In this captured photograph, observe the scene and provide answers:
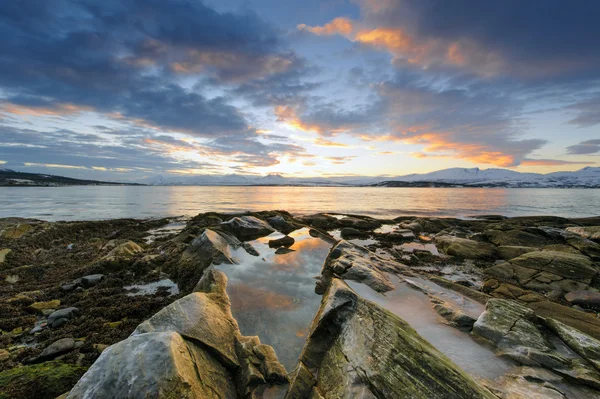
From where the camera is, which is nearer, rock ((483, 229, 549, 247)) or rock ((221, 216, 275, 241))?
rock ((221, 216, 275, 241))

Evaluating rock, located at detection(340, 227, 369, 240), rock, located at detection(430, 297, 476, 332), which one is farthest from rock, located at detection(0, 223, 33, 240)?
rock, located at detection(430, 297, 476, 332)

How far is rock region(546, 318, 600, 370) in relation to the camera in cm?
549

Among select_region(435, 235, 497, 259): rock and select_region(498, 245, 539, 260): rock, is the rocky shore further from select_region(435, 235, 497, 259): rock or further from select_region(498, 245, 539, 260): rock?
select_region(435, 235, 497, 259): rock

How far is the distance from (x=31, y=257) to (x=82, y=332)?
14.5m

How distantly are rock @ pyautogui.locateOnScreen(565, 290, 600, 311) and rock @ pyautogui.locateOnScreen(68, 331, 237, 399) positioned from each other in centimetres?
1526

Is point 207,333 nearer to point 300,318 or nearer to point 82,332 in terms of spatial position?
point 300,318

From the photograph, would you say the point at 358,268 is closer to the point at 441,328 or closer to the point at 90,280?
the point at 441,328

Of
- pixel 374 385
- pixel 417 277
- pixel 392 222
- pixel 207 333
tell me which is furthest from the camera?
pixel 392 222

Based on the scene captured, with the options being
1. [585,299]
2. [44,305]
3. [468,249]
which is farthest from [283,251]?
[585,299]

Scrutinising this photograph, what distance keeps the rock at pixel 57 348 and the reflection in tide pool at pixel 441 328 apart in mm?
9214

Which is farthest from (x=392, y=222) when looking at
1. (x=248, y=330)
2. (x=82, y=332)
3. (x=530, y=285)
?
(x=82, y=332)

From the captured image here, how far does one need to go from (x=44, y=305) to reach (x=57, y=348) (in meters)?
4.43

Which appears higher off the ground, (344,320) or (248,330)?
(344,320)

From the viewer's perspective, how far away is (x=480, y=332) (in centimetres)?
662
